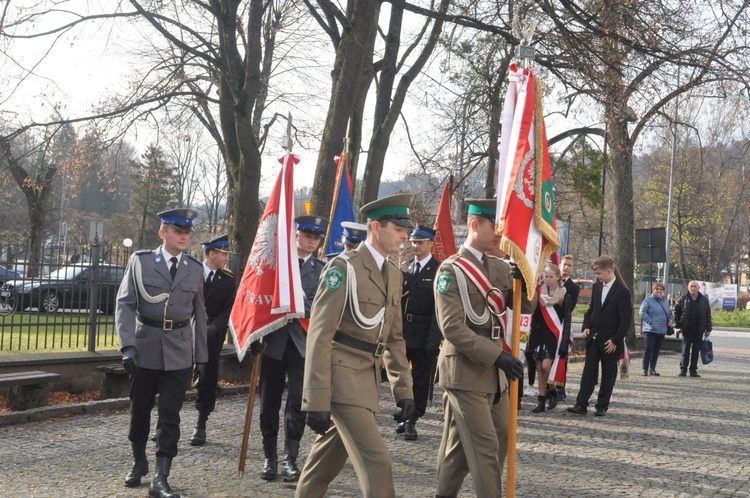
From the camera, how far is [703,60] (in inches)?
530

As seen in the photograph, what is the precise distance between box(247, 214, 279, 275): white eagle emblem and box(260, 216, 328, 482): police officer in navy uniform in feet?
0.79

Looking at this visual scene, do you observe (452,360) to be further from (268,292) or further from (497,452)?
(268,292)

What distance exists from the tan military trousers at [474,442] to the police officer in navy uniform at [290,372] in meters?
1.84

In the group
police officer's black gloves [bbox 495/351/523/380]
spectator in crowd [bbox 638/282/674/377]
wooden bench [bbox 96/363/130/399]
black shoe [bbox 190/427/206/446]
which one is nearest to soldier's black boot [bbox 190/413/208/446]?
black shoe [bbox 190/427/206/446]

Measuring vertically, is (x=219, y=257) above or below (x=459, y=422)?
above

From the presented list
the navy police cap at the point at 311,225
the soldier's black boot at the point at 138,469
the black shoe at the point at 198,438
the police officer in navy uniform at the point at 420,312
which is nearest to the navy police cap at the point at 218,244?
the navy police cap at the point at 311,225

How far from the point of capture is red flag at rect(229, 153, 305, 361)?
6.96 metres

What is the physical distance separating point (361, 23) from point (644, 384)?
8200 millimetres

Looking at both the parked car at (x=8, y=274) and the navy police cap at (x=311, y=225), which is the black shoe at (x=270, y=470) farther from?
the parked car at (x=8, y=274)

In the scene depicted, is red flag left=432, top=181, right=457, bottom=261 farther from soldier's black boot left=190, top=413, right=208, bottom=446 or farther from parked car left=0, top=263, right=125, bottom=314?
parked car left=0, top=263, right=125, bottom=314

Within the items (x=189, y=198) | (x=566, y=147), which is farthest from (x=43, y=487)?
(x=189, y=198)

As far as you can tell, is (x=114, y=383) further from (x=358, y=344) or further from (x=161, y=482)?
(x=358, y=344)

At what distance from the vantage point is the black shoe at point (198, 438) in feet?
26.3

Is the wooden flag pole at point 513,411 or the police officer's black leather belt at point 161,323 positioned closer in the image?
the wooden flag pole at point 513,411
